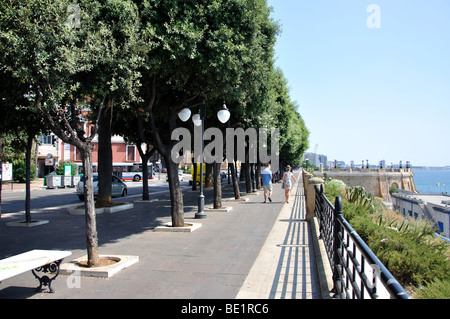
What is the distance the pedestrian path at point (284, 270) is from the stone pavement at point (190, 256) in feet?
0.05

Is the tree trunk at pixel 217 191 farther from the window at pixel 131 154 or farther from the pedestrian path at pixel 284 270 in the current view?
the window at pixel 131 154

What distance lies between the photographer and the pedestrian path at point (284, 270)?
16.8 ft

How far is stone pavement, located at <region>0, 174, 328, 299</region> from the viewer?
5.25 metres

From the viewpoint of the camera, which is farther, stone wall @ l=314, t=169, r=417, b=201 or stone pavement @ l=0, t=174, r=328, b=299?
stone wall @ l=314, t=169, r=417, b=201

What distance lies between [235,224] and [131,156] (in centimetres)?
4942

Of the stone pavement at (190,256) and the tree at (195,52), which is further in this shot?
the tree at (195,52)

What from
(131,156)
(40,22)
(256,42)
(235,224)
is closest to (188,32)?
(256,42)

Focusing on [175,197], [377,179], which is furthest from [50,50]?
[377,179]

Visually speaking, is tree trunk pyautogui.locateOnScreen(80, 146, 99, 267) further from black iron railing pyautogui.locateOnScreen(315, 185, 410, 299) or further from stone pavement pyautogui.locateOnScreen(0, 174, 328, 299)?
black iron railing pyautogui.locateOnScreen(315, 185, 410, 299)

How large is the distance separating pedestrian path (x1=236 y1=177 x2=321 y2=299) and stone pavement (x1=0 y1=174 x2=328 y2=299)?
0.01 meters

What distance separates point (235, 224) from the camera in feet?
37.8

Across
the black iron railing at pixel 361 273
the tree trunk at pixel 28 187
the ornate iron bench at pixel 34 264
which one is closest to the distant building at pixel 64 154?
the tree trunk at pixel 28 187

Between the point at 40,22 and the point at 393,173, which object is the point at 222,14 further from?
the point at 393,173

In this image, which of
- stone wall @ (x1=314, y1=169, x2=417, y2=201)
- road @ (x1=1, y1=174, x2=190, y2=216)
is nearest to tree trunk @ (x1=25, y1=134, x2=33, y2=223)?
road @ (x1=1, y1=174, x2=190, y2=216)
